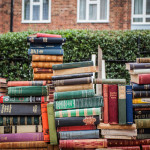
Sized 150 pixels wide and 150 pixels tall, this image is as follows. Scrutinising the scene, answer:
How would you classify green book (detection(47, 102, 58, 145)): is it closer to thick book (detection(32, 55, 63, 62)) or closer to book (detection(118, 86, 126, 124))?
book (detection(118, 86, 126, 124))

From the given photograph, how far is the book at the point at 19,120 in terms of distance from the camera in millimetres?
2418

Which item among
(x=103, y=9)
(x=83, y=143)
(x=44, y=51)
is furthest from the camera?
(x=103, y=9)

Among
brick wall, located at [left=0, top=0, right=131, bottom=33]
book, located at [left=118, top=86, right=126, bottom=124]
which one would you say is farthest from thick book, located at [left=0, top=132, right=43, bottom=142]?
brick wall, located at [left=0, top=0, right=131, bottom=33]

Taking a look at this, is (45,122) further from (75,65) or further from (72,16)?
(72,16)

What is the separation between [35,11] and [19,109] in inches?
312

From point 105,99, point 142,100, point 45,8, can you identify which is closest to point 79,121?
point 105,99

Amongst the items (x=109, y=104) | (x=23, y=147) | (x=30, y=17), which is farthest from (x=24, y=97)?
(x=30, y=17)

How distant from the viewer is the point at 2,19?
920 centimetres

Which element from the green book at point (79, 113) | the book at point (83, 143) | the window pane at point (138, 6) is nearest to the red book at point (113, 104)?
the green book at point (79, 113)

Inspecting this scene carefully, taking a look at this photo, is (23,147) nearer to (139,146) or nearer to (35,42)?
(139,146)

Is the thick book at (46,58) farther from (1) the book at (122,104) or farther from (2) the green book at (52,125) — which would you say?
(1) the book at (122,104)

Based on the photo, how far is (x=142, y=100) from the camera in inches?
97.1

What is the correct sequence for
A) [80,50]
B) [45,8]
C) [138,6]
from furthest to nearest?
[138,6]
[45,8]
[80,50]

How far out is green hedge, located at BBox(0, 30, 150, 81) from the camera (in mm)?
5730
